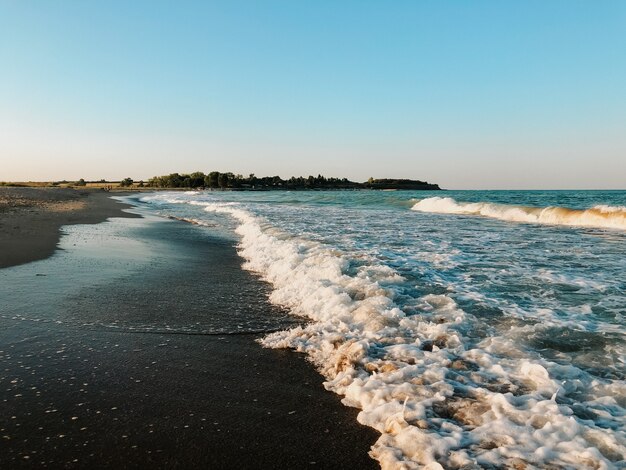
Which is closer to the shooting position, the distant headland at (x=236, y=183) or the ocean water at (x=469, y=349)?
the ocean water at (x=469, y=349)

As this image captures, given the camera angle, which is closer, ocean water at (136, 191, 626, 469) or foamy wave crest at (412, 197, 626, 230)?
ocean water at (136, 191, 626, 469)

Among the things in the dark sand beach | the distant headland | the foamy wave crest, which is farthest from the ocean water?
the distant headland

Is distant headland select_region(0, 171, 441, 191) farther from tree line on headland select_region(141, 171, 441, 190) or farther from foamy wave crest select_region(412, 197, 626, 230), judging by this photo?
foamy wave crest select_region(412, 197, 626, 230)

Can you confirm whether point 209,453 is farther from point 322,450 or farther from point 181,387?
point 181,387

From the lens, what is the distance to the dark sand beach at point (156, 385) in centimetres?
306

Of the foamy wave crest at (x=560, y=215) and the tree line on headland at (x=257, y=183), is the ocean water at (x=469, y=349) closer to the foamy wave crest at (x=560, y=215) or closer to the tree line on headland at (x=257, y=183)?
the foamy wave crest at (x=560, y=215)

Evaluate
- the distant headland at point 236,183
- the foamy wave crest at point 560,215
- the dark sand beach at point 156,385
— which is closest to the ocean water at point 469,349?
the dark sand beach at point 156,385

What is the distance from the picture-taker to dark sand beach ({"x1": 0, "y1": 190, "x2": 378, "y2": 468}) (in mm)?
3057

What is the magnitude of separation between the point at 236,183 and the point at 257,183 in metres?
10.1

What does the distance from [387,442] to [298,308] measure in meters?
3.90

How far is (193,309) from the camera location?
6.74m

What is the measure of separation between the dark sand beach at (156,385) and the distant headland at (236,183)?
144 metres

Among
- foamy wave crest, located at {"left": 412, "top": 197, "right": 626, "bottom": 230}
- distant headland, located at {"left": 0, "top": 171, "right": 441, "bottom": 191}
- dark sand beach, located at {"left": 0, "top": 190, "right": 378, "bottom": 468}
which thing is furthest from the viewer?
distant headland, located at {"left": 0, "top": 171, "right": 441, "bottom": 191}

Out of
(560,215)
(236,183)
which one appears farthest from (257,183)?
(560,215)
